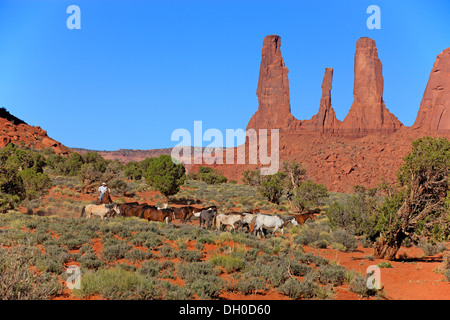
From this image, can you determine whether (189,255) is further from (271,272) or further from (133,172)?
(133,172)

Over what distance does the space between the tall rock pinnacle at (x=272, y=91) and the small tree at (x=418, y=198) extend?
114787 millimetres

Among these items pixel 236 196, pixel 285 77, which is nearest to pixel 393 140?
pixel 285 77

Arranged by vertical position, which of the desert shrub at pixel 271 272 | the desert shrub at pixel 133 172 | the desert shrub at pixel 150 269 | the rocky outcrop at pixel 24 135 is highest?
the rocky outcrop at pixel 24 135

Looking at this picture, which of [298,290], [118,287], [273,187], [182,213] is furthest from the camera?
[273,187]

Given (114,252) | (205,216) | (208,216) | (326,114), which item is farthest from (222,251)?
(326,114)

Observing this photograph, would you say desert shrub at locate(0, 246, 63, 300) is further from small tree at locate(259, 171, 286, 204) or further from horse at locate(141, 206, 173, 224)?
small tree at locate(259, 171, 286, 204)

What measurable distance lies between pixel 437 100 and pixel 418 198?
113917 mm

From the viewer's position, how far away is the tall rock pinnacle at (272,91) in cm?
13225

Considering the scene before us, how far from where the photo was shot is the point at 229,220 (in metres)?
19.4

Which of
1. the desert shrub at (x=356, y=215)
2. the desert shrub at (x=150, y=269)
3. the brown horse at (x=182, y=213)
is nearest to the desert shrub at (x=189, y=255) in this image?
the desert shrub at (x=150, y=269)

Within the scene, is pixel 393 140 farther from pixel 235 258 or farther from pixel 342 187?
pixel 235 258

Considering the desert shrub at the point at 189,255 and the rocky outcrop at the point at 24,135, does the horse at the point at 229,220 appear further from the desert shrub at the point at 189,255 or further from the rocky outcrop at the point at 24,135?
the rocky outcrop at the point at 24,135
